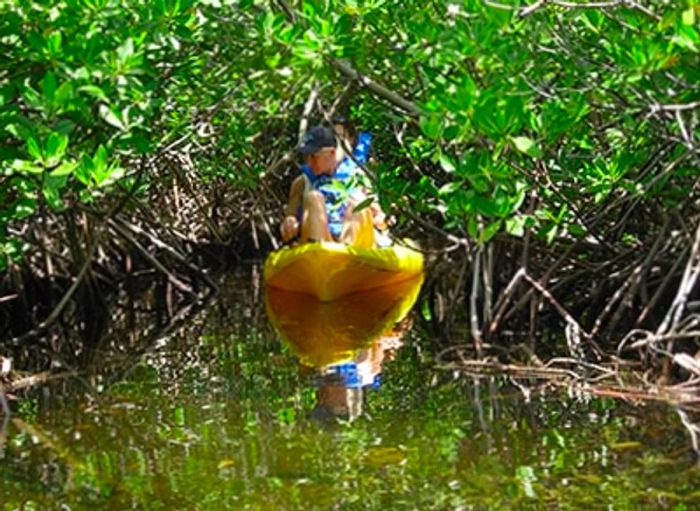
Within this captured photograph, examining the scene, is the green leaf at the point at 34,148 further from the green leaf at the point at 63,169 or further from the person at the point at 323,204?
the person at the point at 323,204

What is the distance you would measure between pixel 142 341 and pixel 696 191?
9.37 ft

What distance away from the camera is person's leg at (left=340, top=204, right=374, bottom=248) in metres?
7.22

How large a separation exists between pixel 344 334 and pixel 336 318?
65 cm

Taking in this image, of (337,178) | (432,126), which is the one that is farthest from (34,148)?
(337,178)

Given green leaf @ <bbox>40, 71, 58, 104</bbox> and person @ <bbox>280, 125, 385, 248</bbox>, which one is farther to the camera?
person @ <bbox>280, 125, 385, 248</bbox>

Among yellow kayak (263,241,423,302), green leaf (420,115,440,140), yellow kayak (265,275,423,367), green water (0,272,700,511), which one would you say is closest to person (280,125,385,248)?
yellow kayak (263,241,423,302)

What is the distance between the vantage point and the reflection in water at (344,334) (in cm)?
438

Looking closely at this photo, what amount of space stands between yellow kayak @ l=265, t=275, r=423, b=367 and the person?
1.13ft

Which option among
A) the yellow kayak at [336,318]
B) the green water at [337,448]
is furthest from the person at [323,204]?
the green water at [337,448]

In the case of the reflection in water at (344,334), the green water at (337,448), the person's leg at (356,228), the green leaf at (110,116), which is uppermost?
the green leaf at (110,116)

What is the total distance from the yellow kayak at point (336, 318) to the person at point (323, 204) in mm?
343

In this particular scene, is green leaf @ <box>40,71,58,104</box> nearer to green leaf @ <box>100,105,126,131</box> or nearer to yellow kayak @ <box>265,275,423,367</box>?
green leaf @ <box>100,105,126,131</box>

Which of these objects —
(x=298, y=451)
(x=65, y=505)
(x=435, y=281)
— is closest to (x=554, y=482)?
(x=298, y=451)

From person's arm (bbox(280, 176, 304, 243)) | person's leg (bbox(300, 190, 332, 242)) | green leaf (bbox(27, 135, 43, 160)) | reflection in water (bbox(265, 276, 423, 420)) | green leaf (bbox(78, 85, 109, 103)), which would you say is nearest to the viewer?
green leaf (bbox(78, 85, 109, 103))
